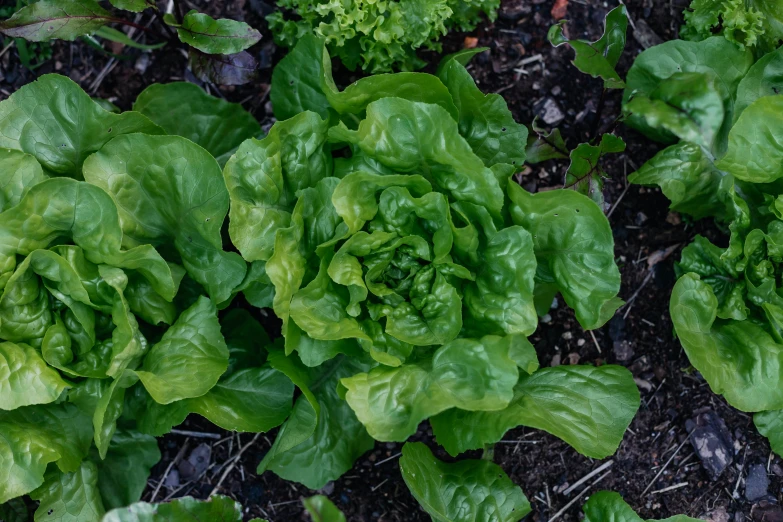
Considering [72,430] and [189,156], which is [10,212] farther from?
[72,430]

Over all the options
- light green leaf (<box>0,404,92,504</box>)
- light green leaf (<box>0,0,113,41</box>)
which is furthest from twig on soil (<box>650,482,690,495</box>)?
light green leaf (<box>0,0,113,41</box>)

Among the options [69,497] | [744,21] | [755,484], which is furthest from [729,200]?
[69,497]

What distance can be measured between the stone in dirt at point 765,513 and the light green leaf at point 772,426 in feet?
0.99

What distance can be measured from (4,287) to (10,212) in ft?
0.87

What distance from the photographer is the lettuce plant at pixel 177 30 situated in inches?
120

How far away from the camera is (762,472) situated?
3.49 metres

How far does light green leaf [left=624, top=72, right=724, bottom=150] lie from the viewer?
2658 mm

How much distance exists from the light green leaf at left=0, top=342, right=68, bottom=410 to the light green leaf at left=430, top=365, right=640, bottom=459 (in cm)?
142

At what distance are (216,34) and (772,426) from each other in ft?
9.56

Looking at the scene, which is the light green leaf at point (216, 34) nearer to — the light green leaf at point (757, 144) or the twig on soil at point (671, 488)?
the light green leaf at point (757, 144)

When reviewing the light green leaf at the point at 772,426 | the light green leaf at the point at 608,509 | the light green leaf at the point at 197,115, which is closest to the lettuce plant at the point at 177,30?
the light green leaf at the point at 197,115

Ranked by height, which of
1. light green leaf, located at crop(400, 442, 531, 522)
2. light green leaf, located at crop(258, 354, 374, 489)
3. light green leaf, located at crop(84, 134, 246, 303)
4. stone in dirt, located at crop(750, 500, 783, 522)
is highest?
light green leaf, located at crop(84, 134, 246, 303)

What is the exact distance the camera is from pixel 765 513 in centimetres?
348

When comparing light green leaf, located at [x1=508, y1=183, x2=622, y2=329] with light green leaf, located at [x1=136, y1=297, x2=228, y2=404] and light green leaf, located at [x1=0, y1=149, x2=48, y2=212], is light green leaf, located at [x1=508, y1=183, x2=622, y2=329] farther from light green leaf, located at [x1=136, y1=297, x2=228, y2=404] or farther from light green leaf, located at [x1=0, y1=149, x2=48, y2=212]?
light green leaf, located at [x1=0, y1=149, x2=48, y2=212]
